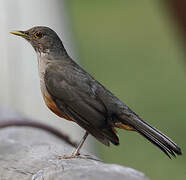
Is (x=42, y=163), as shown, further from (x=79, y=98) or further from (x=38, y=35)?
(x=38, y=35)

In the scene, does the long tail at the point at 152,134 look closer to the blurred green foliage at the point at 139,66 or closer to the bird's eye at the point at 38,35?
the bird's eye at the point at 38,35

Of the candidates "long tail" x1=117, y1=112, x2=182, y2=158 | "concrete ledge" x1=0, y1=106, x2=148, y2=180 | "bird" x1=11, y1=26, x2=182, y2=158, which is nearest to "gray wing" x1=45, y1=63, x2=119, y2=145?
"bird" x1=11, y1=26, x2=182, y2=158

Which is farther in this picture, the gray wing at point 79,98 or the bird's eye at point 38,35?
the bird's eye at point 38,35

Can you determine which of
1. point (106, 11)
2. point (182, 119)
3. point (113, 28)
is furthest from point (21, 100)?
point (106, 11)

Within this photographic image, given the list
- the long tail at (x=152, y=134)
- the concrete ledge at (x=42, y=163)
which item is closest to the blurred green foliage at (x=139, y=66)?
the concrete ledge at (x=42, y=163)

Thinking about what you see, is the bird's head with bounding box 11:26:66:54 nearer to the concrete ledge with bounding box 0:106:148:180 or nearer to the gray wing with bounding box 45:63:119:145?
the gray wing with bounding box 45:63:119:145

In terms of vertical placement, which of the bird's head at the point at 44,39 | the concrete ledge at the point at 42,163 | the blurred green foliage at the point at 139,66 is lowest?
the blurred green foliage at the point at 139,66
